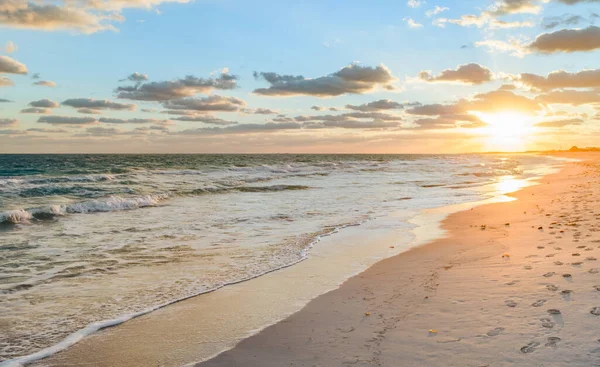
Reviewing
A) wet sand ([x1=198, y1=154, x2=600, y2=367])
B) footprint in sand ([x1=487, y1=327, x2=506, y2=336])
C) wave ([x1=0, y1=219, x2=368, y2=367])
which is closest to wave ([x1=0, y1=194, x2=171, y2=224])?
wave ([x1=0, y1=219, x2=368, y2=367])

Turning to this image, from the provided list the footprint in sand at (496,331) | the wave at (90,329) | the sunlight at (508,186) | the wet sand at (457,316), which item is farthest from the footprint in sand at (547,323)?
the sunlight at (508,186)

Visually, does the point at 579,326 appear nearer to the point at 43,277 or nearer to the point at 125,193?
the point at 43,277

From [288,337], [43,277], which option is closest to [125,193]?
[43,277]

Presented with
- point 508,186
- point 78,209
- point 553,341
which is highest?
point 508,186

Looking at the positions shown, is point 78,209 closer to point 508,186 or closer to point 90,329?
point 90,329

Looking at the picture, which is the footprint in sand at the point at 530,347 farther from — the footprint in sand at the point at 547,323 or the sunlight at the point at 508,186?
the sunlight at the point at 508,186

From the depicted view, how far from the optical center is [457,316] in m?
5.36

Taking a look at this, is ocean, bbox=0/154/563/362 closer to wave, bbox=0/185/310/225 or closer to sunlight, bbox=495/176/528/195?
wave, bbox=0/185/310/225

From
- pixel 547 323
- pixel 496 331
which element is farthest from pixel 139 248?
pixel 547 323

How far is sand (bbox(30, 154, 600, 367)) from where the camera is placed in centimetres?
437

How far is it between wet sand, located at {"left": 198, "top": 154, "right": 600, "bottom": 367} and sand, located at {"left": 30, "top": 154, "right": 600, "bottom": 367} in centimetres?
1

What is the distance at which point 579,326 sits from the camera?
4613mm

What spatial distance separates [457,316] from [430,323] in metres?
0.40

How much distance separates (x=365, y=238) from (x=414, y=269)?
370 cm
